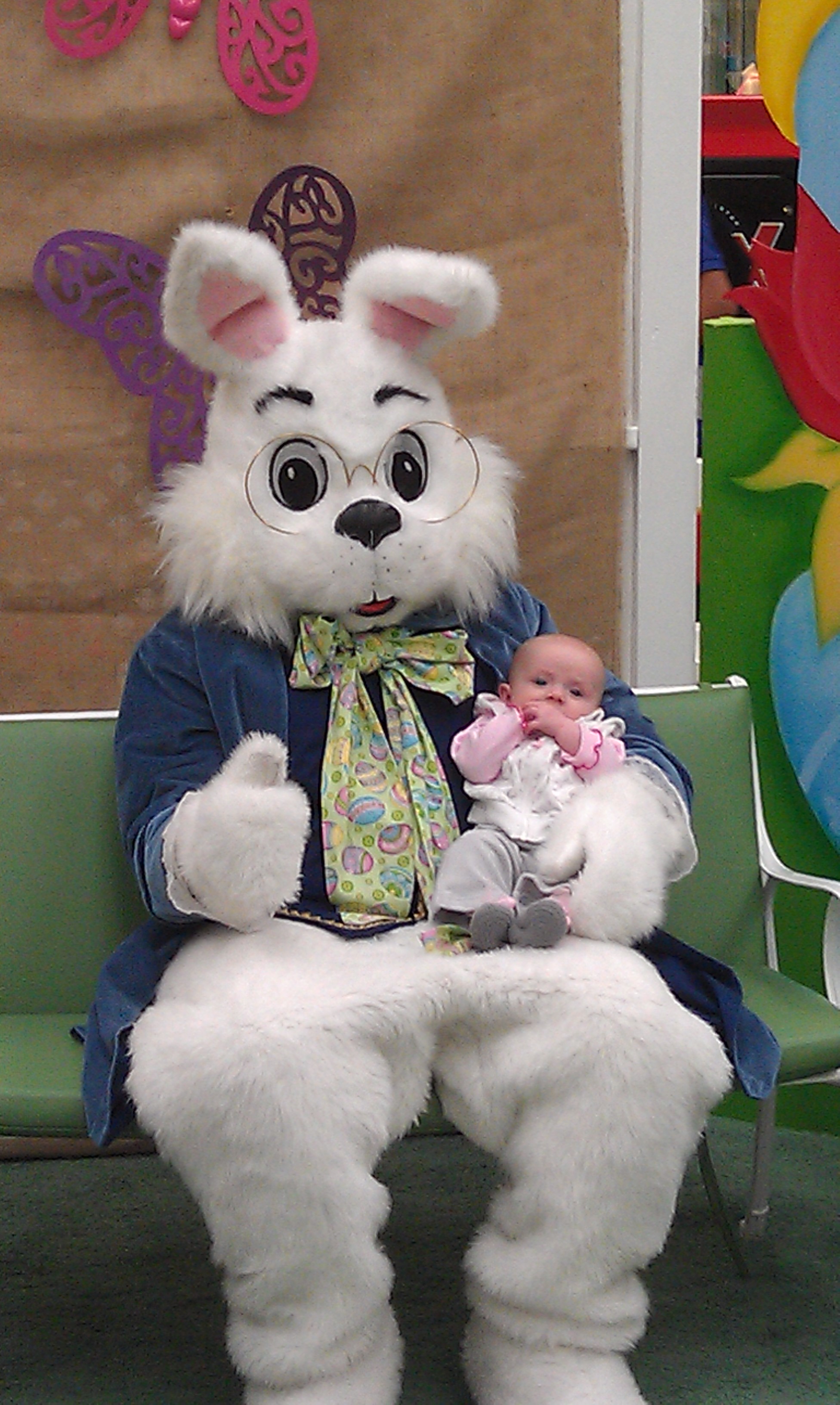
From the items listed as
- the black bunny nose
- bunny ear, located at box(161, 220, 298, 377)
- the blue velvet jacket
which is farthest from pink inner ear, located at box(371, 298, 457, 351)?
the blue velvet jacket

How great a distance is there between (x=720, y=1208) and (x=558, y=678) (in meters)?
0.90

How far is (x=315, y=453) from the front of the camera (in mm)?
2258

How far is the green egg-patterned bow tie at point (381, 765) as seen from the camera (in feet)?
7.30

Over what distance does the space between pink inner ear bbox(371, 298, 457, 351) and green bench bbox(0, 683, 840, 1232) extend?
2.30ft

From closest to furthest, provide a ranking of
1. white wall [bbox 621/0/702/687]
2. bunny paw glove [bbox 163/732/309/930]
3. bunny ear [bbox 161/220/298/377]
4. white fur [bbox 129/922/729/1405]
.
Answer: white fur [bbox 129/922/729/1405], bunny paw glove [bbox 163/732/309/930], bunny ear [bbox 161/220/298/377], white wall [bbox 621/0/702/687]

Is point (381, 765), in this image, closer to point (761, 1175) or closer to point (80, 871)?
point (80, 871)

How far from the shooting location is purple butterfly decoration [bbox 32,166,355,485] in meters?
2.84

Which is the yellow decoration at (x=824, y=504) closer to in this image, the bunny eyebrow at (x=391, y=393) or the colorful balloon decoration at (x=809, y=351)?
the colorful balloon decoration at (x=809, y=351)

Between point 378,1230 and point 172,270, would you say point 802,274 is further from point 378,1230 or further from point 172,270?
point 378,1230

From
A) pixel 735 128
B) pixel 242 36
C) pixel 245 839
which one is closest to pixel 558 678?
pixel 245 839

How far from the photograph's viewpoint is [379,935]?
2.19 metres

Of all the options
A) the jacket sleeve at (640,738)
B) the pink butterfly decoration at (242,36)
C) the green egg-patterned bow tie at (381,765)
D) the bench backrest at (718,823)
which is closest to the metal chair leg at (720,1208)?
the bench backrest at (718,823)

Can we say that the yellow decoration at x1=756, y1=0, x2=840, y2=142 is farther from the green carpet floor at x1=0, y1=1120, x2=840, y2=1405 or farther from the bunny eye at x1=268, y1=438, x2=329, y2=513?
the green carpet floor at x1=0, y1=1120, x2=840, y2=1405

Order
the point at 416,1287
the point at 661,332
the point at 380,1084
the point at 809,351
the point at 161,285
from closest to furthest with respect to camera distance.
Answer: the point at 380,1084, the point at 416,1287, the point at 809,351, the point at 161,285, the point at 661,332
